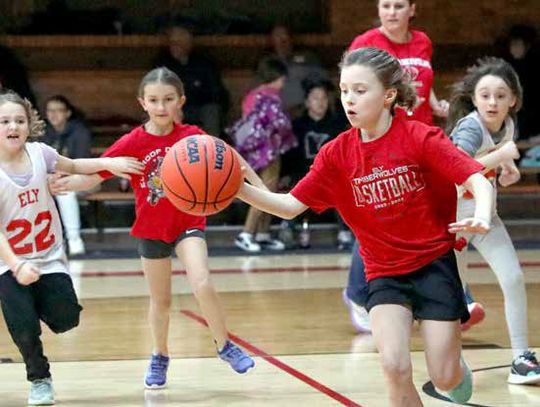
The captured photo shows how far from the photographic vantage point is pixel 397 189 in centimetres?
449

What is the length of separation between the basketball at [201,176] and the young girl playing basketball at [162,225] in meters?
1.31

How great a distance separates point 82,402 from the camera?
5590 mm

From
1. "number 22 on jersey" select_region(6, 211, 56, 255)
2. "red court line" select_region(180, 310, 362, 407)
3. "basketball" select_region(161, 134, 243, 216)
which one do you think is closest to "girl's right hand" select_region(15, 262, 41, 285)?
"number 22 on jersey" select_region(6, 211, 56, 255)

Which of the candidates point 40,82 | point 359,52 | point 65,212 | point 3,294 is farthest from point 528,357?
point 40,82

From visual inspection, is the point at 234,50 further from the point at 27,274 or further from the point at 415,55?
the point at 27,274

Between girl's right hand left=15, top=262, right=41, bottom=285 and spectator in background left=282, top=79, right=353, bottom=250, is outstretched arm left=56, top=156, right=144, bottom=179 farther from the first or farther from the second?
spectator in background left=282, top=79, right=353, bottom=250

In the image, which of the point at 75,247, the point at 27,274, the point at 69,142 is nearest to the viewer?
the point at 27,274

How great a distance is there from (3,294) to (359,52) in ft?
6.91

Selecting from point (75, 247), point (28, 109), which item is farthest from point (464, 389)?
point (75, 247)

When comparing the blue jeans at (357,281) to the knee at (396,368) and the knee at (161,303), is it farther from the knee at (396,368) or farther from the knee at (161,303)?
the knee at (396,368)

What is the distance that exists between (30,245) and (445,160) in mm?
2170

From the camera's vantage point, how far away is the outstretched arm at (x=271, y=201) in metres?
4.59

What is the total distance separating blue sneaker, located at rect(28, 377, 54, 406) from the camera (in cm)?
555

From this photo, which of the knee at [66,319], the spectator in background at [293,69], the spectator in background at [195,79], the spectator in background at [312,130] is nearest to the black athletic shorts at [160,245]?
the knee at [66,319]
